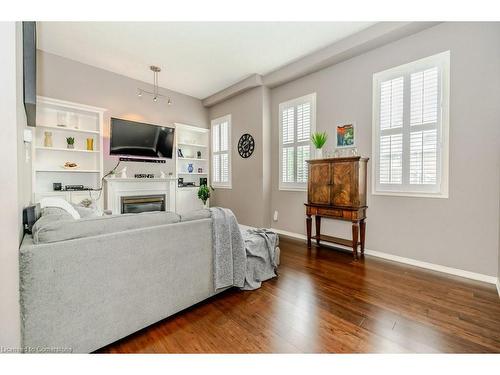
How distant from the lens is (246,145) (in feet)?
15.3

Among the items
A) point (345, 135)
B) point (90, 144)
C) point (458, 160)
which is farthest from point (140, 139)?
point (458, 160)

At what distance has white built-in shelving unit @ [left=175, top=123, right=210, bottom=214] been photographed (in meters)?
5.04

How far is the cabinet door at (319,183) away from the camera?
3.15 metres

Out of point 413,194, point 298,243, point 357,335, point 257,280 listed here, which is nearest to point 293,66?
point 413,194

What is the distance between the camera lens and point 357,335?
4.87 feet

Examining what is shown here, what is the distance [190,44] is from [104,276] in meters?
3.29

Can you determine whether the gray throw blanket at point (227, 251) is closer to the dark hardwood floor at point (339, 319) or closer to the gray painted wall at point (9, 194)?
the dark hardwood floor at point (339, 319)

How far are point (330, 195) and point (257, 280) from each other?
163 centimetres

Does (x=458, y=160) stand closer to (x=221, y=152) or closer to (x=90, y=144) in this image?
(x=221, y=152)

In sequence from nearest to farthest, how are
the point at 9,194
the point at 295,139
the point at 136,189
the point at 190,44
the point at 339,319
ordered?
1. the point at 9,194
2. the point at 339,319
3. the point at 190,44
4. the point at 295,139
5. the point at 136,189

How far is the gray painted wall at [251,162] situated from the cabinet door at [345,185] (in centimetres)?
161

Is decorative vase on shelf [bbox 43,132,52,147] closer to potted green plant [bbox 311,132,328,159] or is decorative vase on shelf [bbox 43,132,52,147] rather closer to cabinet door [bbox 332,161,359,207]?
potted green plant [bbox 311,132,328,159]

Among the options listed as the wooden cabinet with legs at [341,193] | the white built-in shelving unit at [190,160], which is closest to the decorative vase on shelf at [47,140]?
the white built-in shelving unit at [190,160]

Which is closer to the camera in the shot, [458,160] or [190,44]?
[458,160]
